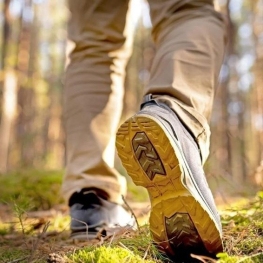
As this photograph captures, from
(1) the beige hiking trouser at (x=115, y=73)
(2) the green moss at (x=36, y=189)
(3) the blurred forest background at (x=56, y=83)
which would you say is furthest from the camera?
(3) the blurred forest background at (x=56, y=83)

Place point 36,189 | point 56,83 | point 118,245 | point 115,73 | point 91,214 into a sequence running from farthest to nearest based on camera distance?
1. point 56,83
2. point 36,189
3. point 115,73
4. point 91,214
5. point 118,245

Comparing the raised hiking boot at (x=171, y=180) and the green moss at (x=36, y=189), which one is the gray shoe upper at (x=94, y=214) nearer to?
the raised hiking boot at (x=171, y=180)

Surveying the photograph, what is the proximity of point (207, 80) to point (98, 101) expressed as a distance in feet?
1.83

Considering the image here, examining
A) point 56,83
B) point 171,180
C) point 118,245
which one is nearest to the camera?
point 171,180

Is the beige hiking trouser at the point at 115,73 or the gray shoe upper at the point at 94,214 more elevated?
Result: the beige hiking trouser at the point at 115,73

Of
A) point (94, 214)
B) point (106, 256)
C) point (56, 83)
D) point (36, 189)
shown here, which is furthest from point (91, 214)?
point (56, 83)

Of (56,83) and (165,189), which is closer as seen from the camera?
(165,189)

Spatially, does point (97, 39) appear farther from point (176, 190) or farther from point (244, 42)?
point (244, 42)

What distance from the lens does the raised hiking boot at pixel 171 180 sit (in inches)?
36.0

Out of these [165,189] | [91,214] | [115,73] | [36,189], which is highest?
[115,73]

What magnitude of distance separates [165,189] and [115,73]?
0.86 metres

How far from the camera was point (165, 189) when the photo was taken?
95cm

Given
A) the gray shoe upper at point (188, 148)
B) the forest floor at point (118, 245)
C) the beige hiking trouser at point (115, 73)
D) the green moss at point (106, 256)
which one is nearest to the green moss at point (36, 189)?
the forest floor at point (118, 245)

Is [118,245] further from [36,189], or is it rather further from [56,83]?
[56,83]
